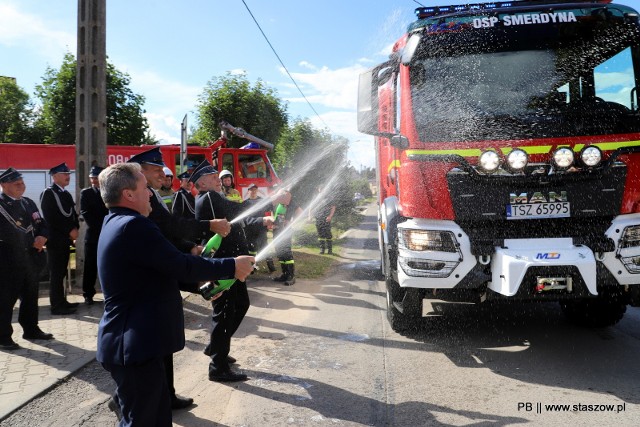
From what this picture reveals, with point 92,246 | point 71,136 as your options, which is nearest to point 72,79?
point 71,136

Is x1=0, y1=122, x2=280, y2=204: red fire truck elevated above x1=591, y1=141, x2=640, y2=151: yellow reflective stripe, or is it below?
above

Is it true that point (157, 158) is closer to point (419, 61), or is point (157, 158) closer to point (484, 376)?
point (419, 61)

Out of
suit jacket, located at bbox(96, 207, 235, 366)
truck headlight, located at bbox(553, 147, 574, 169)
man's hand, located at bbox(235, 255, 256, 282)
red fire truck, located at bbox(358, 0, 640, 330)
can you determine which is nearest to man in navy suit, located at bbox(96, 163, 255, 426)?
suit jacket, located at bbox(96, 207, 235, 366)

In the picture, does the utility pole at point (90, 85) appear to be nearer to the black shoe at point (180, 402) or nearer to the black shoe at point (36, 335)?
the black shoe at point (36, 335)

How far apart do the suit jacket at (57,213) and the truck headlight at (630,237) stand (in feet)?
21.5

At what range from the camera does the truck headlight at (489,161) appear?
4.34m

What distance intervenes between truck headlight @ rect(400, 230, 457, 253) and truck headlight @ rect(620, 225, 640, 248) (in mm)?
1372

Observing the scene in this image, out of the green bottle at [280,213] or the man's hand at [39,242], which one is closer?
the man's hand at [39,242]

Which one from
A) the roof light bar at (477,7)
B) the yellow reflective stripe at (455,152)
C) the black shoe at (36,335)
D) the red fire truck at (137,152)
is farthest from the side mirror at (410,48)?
the red fire truck at (137,152)

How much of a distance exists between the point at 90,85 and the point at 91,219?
8.34 feet

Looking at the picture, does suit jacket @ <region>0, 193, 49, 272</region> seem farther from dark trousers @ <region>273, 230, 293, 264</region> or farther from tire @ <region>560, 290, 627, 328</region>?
tire @ <region>560, 290, 627, 328</region>

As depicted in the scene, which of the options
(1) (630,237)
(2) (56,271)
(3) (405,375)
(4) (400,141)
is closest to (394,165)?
(4) (400,141)

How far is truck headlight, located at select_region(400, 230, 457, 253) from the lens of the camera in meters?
4.38

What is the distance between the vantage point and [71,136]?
21797mm
